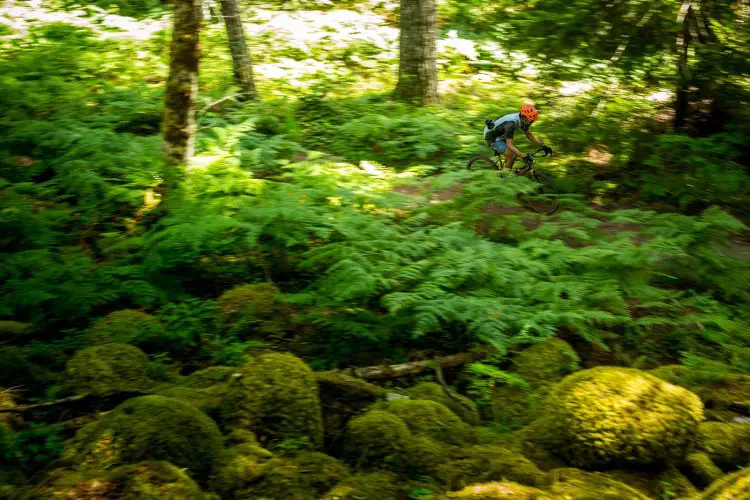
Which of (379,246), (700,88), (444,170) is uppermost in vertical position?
(700,88)

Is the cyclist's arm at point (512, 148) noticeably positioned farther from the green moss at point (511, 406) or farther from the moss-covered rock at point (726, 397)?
the green moss at point (511, 406)

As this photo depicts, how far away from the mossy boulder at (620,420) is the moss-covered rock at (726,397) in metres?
0.81

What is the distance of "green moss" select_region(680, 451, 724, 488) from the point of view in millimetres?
3715

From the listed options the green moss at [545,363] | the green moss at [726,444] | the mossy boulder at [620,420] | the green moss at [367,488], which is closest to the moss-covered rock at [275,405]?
the green moss at [367,488]

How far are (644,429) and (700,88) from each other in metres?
7.96

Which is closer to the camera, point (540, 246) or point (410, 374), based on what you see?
point (410, 374)

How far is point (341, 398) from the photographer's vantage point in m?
4.47

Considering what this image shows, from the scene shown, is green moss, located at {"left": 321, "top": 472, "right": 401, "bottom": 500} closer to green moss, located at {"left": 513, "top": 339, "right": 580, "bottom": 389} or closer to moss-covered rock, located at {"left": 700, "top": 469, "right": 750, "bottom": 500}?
moss-covered rock, located at {"left": 700, "top": 469, "right": 750, "bottom": 500}

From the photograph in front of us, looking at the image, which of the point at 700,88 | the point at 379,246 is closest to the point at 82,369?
the point at 379,246

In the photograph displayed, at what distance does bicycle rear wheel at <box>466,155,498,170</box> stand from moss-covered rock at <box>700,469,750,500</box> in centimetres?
759

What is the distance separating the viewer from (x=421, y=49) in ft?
40.6

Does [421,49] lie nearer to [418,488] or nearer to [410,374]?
[410,374]

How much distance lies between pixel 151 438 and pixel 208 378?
4.33 ft

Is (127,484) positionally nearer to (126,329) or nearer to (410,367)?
(126,329)
